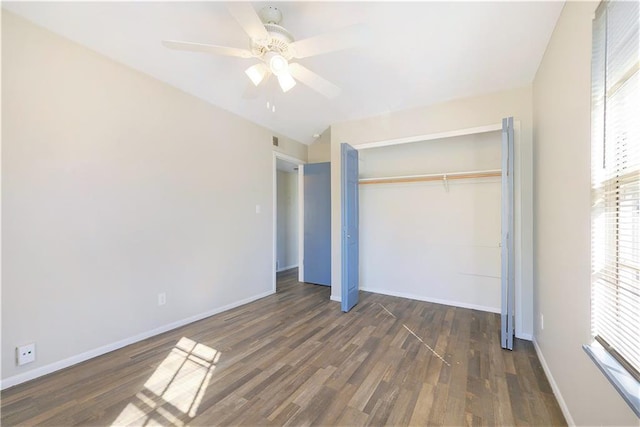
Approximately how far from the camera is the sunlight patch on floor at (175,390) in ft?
5.14

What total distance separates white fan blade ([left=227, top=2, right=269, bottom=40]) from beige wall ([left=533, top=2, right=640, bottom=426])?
176 cm

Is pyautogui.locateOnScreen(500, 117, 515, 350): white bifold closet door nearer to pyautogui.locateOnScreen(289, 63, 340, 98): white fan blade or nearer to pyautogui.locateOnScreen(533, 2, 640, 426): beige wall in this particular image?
pyautogui.locateOnScreen(533, 2, 640, 426): beige wall

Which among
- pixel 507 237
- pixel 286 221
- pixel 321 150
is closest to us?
pixel 507 237

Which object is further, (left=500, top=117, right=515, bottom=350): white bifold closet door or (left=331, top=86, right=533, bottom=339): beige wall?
(left=331, top=86, right=533, bottom=339): beige wall

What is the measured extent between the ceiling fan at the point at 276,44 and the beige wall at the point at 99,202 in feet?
3.86

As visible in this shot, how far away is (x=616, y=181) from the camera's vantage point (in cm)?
109

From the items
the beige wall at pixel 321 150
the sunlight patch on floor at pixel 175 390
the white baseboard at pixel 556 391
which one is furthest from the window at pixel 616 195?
the beige wall at pixel 321 150

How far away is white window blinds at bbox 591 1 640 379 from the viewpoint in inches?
38.3

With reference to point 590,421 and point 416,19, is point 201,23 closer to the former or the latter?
point 416,19

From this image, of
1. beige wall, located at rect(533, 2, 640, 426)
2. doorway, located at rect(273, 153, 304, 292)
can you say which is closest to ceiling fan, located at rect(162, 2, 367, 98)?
beige wall, located at rect(533, 2, 640, 426)

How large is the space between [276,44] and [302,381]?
2431 mm

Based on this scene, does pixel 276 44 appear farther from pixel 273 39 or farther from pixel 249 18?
pixel 249 18

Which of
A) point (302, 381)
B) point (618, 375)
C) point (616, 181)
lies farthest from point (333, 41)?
point (302, 381)

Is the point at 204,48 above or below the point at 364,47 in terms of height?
below
